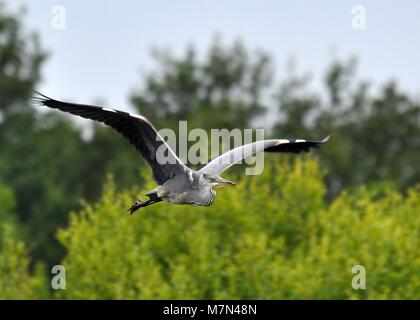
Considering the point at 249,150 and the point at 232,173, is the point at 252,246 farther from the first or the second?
the point at 249,150

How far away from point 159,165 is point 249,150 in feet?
4.89

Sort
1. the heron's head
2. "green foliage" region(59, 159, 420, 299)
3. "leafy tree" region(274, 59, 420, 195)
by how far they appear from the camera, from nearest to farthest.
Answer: the heron's head
"green foliage" region(59, 159, 420, 299)
"leafy tree" region(274, 59, 420, 195)

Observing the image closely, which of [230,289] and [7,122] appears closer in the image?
[230,289]

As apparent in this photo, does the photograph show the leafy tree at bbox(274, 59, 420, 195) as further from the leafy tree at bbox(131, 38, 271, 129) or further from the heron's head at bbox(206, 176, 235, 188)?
the heron's head at bbox(206, 176, 235, 188)

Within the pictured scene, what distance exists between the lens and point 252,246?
28.7 meters

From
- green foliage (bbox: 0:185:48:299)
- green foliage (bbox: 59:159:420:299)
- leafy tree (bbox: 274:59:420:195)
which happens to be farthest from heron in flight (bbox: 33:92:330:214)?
leafy tree (bbox: 274:59:420:195)

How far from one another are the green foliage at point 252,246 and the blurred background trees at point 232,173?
0.05 m

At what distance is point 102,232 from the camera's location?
3175 cm

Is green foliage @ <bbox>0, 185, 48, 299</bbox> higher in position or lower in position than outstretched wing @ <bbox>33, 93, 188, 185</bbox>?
lower

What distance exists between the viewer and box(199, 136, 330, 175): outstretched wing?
15.5m

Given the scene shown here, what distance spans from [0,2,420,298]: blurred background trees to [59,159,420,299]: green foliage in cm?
5
